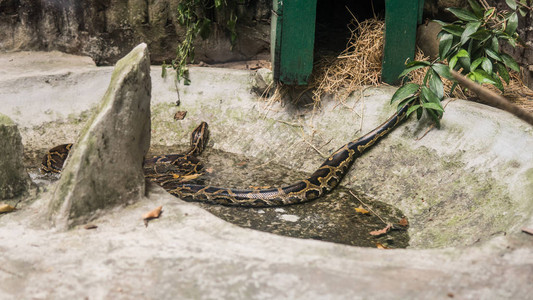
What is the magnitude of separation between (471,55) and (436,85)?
1.51ft

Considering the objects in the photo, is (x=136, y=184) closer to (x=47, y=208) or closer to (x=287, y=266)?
(x=47, y=208)

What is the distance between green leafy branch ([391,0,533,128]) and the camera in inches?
192

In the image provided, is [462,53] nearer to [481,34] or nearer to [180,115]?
[481,34]

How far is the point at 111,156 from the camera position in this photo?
3205 mm

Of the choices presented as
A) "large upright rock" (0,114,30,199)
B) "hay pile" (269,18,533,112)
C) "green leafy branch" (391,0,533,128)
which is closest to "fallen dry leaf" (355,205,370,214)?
"green leafy branch" (391,0,533,128)

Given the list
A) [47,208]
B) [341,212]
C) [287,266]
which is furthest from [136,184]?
[341,212]

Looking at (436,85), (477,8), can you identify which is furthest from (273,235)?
(477,8)

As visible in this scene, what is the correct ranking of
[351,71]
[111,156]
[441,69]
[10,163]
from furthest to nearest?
1. [351,71]
2. [441,69]
3. [10,163]
4. [111,156]

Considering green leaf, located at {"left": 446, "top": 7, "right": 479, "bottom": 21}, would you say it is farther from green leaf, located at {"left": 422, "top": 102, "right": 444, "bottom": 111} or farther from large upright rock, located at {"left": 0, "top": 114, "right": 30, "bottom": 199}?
large upright rock, located at {"left": 0, "top": 114, "right": 30, "bottom": 199}

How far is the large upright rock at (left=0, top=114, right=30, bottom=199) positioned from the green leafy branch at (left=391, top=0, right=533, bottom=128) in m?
3.39

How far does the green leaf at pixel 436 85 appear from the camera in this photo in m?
5.04

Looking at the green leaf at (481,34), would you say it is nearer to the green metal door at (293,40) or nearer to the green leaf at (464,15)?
the green leaf at (464,15)

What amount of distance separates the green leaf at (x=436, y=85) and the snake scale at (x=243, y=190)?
367mm

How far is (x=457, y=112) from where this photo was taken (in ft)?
16.3
